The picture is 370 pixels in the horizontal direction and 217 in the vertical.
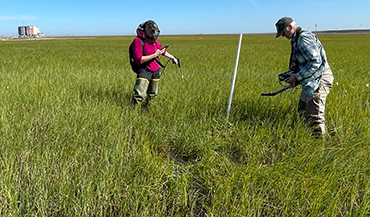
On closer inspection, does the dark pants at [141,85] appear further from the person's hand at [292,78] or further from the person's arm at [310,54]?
the person's arm at [310,54]

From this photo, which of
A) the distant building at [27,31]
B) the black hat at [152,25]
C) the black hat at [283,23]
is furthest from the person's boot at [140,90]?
the distant building at [27,31]

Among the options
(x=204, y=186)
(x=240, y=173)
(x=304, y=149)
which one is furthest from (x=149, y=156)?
(x=304, y=149)

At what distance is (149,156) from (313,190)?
1366mm

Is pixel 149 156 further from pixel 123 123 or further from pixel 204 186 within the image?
pixel 123 123

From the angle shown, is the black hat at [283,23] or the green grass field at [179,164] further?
the black hat at [283,23]

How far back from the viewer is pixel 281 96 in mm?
4039

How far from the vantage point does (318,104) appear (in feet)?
9.45

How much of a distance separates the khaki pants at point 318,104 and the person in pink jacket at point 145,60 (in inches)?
78.7

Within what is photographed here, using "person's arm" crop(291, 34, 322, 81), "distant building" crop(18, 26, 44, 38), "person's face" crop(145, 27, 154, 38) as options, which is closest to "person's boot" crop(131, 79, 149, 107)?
"person's face" crop(145, 27, 154, 38)

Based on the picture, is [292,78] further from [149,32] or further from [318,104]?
[149,32]

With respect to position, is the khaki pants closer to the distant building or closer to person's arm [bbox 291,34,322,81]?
person's arm [bbox 291,34,322,81]

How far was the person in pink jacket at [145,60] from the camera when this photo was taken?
3420 mm

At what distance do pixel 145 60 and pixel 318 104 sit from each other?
224 cm

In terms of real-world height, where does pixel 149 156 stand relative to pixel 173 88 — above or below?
below
